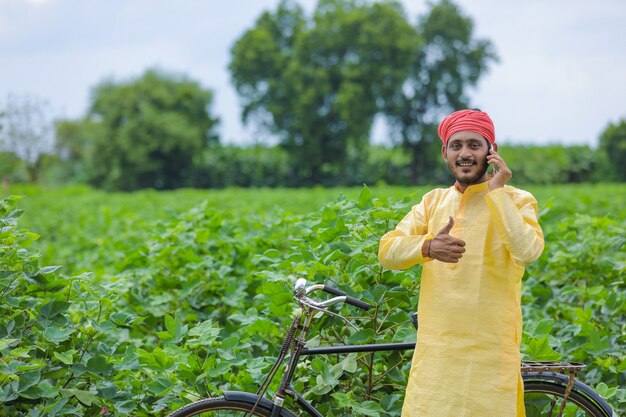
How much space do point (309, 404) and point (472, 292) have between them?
772 mm

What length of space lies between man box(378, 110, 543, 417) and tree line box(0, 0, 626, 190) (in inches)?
1707

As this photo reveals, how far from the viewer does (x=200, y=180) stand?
56.1m

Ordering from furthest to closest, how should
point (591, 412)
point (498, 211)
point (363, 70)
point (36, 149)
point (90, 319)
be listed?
1. point (36, 149)
2. point (363, 70)
3. point (90, 319)
4. point (591, 412)
5. point (498, 211)

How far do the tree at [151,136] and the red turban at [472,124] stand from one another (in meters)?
51.2

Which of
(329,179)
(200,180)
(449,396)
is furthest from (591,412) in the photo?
(200,180)

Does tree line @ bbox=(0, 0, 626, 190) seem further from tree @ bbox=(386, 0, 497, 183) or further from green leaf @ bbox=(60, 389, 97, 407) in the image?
green leaf @ bbox=(60, 389, 97, 407)

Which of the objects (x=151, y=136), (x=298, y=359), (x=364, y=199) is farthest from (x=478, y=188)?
(x=151, y=136)

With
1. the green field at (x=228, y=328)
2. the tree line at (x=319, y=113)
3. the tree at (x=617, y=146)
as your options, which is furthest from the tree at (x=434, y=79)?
the green field at (x=228, y=328)

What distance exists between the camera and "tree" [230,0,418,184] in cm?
4738

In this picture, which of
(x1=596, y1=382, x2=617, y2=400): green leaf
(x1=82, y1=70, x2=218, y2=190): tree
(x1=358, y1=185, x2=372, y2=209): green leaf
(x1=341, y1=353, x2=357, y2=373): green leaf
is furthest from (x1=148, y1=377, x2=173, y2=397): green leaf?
(x1=82, y1=70, x2=218, y2=190): tree

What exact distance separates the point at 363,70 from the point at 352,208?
Answer: 44.4 meters

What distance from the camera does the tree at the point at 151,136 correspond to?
2088 inches

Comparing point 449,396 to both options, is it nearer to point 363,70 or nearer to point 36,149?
point 363,70

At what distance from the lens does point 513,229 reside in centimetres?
248
